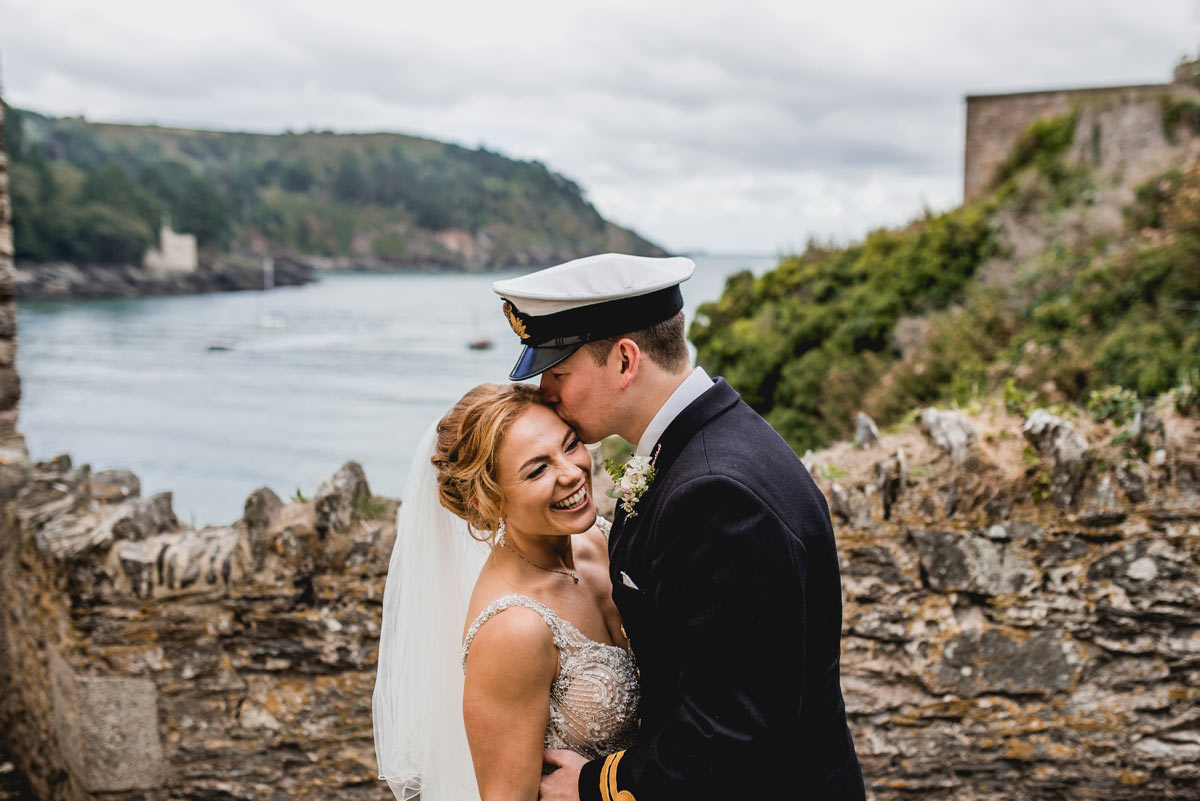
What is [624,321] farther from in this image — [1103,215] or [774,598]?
[1103,215]

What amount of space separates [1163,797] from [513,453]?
365 cm

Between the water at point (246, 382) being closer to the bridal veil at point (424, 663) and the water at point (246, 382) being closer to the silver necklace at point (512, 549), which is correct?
the bridal veil at point (424, 663)

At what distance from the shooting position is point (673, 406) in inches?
95.9

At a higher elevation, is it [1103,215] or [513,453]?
[1103,215]

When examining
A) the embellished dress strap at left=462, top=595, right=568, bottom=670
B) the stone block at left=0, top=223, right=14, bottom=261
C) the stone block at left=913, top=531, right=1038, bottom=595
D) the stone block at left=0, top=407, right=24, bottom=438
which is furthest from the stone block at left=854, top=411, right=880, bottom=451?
the stone block at left=0, top=223, right=14, bottom=261

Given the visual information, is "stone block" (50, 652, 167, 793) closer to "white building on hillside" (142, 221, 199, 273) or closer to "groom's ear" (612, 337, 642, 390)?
"groom's ear" (612, 337, 642, 390)

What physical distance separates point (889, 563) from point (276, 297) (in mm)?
95245

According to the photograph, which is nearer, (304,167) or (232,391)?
(232,391)

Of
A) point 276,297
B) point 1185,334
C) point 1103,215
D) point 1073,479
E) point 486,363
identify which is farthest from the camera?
point 276,297

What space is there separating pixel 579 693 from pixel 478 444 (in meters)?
0.76

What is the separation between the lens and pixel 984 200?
15.6m

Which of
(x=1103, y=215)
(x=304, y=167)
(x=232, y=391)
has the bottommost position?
(x=232, y=391)

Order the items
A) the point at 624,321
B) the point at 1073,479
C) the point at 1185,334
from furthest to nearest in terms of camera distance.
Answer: the point at 1185,334 → the point at 1073,479 → the point at 624,321

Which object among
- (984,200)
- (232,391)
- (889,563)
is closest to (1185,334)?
(889,563)
